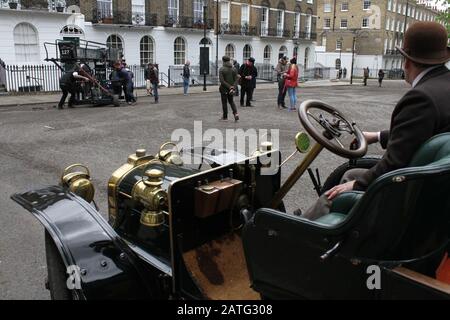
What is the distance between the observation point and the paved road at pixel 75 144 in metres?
4.13

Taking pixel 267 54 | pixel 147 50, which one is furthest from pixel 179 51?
pixel 267 54

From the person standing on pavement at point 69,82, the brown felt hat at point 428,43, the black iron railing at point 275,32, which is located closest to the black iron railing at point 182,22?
the black iron railing at point 275,32

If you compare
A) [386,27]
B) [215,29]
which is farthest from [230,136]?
[386,27]

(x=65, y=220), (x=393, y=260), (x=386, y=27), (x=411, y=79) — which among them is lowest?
(x=65, y=220)

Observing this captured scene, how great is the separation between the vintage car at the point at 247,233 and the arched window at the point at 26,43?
75.8 ft

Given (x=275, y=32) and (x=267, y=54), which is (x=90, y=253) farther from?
(x=275, y=32)

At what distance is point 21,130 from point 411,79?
34.5ft

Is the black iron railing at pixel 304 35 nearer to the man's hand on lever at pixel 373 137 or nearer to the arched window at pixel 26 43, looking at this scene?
the arched window at pixel 26 43

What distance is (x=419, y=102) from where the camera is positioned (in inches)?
84.6

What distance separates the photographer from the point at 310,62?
48.8 metres

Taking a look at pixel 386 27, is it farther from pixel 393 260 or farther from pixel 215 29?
pixel 393 260

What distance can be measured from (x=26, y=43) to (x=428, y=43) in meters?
24.9

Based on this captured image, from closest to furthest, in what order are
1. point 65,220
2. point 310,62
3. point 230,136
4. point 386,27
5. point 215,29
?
point 65,220 → point 230,136 → point 215,29 → point 310,62 → point 386,27

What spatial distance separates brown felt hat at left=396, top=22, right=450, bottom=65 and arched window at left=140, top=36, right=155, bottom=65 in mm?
28994
